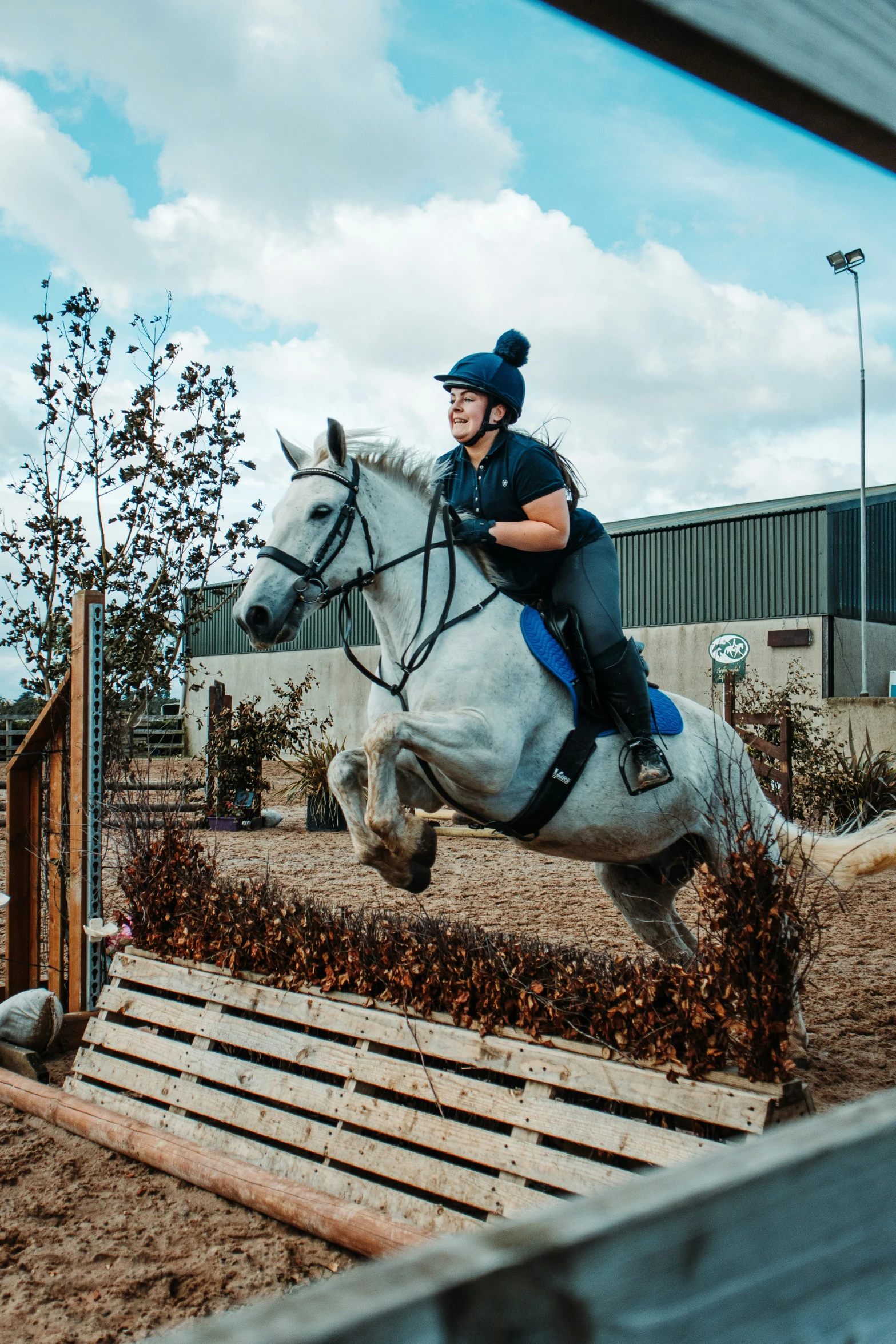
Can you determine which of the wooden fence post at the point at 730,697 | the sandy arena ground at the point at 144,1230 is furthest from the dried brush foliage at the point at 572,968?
the wooden fence post at the point at 730,697

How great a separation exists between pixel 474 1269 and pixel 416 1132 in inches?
110

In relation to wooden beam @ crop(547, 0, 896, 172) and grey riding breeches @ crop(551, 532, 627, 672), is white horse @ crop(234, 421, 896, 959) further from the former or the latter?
wooden beam @ crop(547, 0, 896, 172)

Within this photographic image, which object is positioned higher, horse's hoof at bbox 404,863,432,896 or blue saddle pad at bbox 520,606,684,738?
blue saddle pad at bbox 520,606,684,738

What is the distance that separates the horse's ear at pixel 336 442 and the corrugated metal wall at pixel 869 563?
1497 cm

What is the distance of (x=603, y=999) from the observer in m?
2.76

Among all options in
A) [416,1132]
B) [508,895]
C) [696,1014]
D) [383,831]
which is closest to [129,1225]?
[416,1132]

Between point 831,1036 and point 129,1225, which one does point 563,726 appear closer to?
point 129,1225

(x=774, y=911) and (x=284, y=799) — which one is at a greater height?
(x=774, y=911)

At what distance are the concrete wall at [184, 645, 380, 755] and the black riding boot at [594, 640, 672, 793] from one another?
46.9 ft

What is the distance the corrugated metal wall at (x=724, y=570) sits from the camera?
55.6ft

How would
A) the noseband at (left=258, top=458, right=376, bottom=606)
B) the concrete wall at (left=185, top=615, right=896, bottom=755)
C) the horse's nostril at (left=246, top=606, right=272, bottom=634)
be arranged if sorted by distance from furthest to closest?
1. the concrete wall at (left=185, top=615, right=896, bottom=755)
2. the noseband at (left=258, top=458, right=376, bottom=606)
3. the horse's nostril at (left=246, top=606, right=272, bottom=634)

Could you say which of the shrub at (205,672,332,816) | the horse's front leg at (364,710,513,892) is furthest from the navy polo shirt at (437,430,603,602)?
the shrub at (205,672,332,816)

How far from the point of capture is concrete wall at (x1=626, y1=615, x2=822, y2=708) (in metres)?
16.5

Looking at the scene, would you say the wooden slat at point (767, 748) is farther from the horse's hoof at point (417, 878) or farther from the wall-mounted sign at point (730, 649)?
the horse's hoof at point (417, 878)
